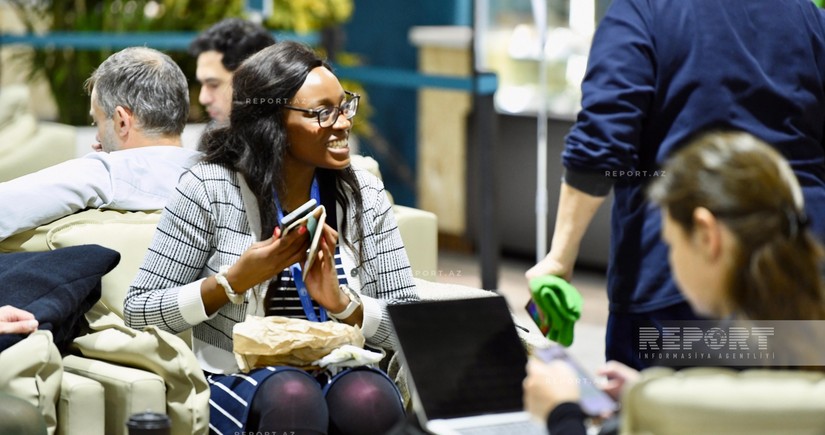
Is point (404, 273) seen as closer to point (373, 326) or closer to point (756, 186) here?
point (373, 326)

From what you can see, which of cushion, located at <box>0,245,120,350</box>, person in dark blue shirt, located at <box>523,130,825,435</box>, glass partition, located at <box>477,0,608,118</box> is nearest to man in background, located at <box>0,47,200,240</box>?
cushion, located at <box>0,245,120,350</box>

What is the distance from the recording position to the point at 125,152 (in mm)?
3092

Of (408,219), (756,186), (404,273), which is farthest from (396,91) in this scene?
(756,186)

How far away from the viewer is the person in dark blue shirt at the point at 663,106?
2346 mm

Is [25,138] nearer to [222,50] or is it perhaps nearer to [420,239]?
[222,50]

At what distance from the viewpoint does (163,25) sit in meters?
7.80

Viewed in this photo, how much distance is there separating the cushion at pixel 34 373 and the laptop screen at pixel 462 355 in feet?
2.64

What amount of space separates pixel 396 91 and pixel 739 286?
6.85 meters

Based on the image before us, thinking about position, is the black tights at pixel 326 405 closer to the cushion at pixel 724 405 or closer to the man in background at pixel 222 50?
the cushion at pixel 724 405

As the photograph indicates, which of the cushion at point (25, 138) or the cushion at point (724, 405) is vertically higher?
the cushion at point (724, 405)

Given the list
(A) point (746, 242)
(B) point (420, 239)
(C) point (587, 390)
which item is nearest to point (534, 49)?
(B) point (420, 239)

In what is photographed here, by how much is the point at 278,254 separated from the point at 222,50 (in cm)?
221

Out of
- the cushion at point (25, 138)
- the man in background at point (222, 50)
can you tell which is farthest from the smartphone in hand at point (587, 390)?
the cushion at point (25, 138)

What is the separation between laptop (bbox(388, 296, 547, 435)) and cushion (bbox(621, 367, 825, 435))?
1.53 feet
